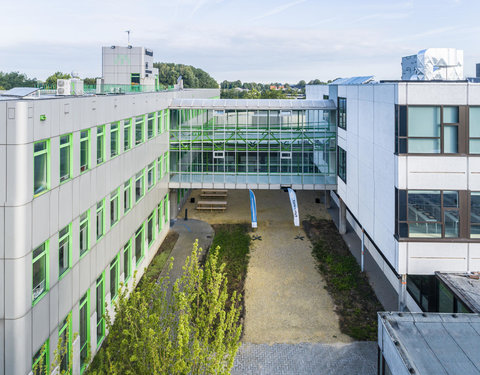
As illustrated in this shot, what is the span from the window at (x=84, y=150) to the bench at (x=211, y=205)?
1921 cm

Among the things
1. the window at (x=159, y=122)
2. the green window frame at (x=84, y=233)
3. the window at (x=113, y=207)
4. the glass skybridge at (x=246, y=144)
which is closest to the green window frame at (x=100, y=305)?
the green window frame at (x=84, y=233)

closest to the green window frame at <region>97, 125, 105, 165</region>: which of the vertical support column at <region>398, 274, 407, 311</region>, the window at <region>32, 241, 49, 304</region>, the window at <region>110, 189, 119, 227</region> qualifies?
the window at <region>110, 189, 119, 227</region>

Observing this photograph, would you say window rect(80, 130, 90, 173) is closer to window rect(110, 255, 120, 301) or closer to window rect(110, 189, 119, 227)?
window rect(110, 189, 119, 227)

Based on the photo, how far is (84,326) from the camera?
12977 mm

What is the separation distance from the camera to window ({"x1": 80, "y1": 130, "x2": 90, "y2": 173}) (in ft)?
41.6

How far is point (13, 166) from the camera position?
29.0 feet

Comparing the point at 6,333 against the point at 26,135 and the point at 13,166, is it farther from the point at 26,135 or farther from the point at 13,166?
the point at 26,135

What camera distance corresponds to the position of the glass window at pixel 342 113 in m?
23.2

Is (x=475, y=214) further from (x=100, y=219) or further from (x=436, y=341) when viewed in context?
(x=100, y=219)

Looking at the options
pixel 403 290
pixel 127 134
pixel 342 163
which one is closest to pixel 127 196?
pixel 127 134

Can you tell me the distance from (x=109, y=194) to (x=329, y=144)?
1567 centimetres

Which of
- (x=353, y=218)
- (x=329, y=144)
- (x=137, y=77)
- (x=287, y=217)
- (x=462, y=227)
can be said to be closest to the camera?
(x=462, y=227)

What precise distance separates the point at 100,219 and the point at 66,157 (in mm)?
3388

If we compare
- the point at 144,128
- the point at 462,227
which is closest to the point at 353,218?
the point at 462,227
